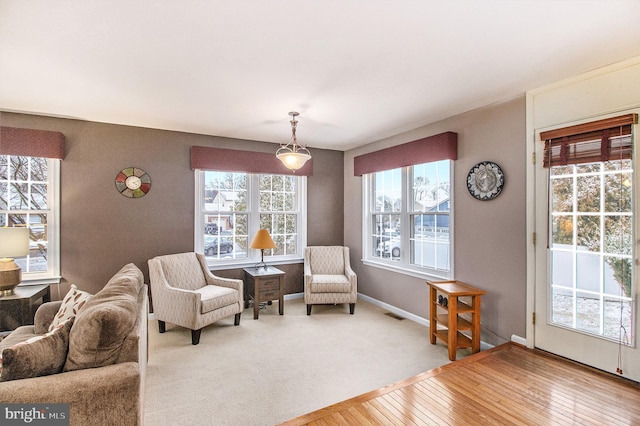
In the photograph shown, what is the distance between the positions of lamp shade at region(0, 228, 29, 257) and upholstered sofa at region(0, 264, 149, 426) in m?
2.21

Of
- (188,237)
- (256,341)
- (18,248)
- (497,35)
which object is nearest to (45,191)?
(18,248)

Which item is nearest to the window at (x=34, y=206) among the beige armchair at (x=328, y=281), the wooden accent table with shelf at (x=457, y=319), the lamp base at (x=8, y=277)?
the lamp base at (x=8, y=277)

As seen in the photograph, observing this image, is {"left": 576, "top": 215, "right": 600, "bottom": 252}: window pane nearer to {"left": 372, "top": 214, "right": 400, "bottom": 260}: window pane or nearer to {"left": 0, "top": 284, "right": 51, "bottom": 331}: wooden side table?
{"left": 372, "top": 214, "right": 400, "bottom": 260}: window pane

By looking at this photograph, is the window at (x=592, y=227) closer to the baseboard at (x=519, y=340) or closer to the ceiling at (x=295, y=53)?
the baseboard at (x=519, y=340)

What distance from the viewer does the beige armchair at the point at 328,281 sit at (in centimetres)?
428

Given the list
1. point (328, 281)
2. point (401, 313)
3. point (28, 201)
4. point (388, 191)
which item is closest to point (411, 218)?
point (388, 191)

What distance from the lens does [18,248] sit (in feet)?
10.2

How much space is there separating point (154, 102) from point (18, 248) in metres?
2.00

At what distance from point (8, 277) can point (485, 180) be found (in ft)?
16.2

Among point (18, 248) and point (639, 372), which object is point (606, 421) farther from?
point (18, 248)

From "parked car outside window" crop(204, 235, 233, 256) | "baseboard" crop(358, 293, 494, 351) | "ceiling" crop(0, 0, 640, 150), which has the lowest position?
"baseboard" crop(358, 293, 494, 351)

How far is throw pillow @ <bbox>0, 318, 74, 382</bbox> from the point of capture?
4.70 ft

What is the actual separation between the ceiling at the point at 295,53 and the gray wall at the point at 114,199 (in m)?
0.42

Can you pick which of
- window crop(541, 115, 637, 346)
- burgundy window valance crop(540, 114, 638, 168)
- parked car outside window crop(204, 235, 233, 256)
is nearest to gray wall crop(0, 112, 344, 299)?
parked car outside window crop(204, 235, 233, 256)
